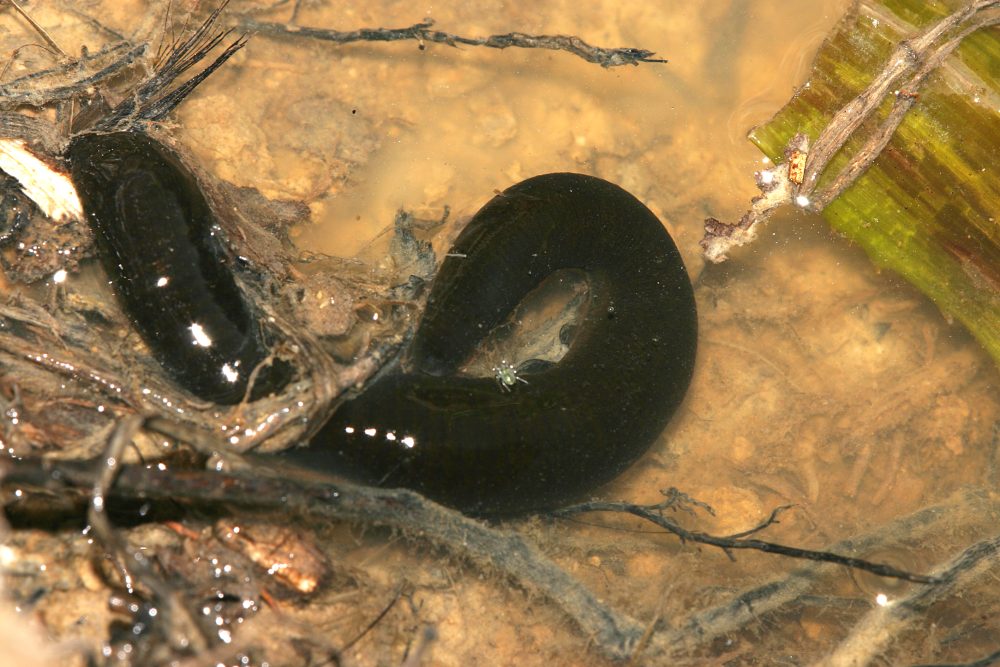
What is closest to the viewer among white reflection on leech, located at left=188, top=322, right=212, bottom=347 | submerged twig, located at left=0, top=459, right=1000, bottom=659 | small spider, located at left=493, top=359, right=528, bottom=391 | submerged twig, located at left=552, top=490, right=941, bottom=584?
submerged twig, located at left=0, top=459, right=1000, bottom=659

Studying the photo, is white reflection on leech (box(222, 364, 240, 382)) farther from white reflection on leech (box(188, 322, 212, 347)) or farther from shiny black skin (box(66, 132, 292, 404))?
white reflection on leech (box(188, 322, 212, 347))

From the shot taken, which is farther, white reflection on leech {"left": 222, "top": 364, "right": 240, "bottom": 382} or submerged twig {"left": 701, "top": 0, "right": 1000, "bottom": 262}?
submerged twig {"left": 701, "top": 0, "right": 1000, "bottom": 262}

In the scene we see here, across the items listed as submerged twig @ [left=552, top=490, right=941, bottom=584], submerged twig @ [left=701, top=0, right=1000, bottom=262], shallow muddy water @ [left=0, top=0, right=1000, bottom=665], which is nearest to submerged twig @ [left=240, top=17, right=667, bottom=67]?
shallow muddy water @ [left=0, top=0, right=1000, bottom=665]

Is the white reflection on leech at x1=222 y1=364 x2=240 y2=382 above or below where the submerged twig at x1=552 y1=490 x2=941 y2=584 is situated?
above

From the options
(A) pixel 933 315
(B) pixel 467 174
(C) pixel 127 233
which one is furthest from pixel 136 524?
(A) pixel 933 315

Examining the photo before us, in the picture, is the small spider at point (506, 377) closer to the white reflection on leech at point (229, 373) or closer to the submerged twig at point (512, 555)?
the submerged twig at point (512, 555)

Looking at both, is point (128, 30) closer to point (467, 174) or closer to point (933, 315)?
point (467, 174)

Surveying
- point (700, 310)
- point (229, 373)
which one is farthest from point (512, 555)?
point (700, 310)
